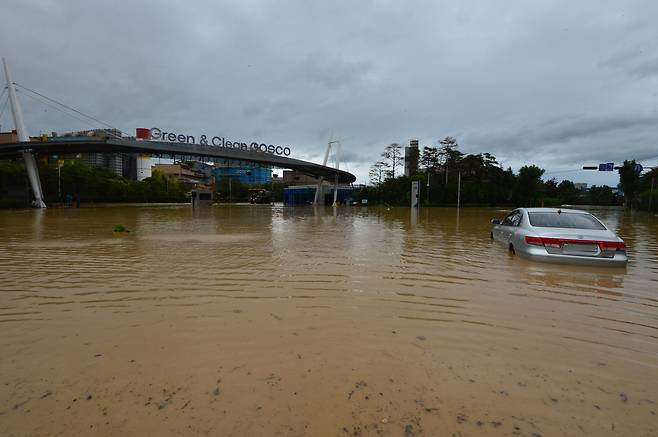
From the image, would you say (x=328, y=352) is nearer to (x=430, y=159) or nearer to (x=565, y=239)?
(x=565, y=239)

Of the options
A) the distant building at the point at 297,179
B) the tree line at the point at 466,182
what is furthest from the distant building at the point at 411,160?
the distant building at the point at 297,179

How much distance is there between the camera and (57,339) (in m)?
3.58

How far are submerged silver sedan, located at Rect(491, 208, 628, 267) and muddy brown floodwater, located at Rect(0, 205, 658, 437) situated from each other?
321 millimetres

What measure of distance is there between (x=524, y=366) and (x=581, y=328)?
1.40 m

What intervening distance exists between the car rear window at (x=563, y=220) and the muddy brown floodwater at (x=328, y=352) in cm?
125

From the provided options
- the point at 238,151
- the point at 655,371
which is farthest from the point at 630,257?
the point at 238,151

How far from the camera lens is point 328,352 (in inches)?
131

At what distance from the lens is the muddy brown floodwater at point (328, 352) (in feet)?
7.73

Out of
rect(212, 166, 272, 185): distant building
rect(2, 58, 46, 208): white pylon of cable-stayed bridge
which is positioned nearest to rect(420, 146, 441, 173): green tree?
rect(212, 166, 272, 185): distant building

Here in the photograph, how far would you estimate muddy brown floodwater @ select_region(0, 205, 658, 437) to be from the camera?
92.8 inches

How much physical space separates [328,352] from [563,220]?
6.87m

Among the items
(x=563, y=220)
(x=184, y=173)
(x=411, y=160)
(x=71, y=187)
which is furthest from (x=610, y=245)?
(x=184, y=173)

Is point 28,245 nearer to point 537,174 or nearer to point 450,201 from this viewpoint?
point 450,201

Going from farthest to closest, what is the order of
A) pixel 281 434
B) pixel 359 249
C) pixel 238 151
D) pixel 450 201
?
pixel 450 201 → pixel 238 151 → pixel 359 249 → pixel 281 434
